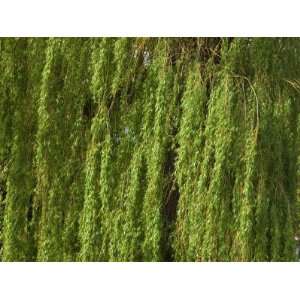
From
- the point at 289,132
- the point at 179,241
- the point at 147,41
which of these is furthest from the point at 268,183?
the point at 147,41

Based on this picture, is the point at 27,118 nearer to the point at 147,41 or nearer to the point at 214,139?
the point at 147,41

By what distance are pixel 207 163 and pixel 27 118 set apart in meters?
1.24

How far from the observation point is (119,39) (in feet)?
14.5

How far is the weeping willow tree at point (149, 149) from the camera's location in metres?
4.21

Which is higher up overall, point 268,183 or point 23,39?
point 23,39

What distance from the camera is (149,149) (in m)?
4.38

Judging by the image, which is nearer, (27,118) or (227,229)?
(227,229)

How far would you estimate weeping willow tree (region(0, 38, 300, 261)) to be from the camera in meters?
4.21
